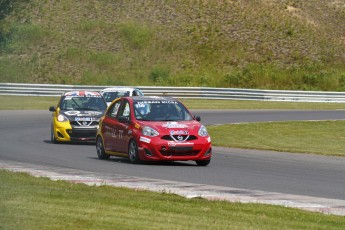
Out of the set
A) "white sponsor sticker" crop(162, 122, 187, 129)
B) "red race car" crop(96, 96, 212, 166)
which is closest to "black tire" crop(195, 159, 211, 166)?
"red race car" crop(96, 96, 212, 166)

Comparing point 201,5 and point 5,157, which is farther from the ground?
point 5,157

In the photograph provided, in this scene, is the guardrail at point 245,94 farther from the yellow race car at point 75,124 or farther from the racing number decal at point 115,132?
the racing number decal at point 115,132

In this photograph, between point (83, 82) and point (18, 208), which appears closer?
point (18, 208)

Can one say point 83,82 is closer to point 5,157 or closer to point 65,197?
point 5,157

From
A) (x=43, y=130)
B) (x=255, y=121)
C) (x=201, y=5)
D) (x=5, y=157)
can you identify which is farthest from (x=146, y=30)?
(x=5, y=157)

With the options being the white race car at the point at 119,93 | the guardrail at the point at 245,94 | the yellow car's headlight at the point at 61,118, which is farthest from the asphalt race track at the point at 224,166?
the guardrail at the point at 245,94

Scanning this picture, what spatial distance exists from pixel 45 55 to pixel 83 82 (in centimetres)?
495

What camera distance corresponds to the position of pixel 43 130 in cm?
3164

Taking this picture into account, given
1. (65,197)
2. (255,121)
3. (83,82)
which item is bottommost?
(83,82)

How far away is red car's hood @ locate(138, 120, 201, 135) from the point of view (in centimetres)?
1978

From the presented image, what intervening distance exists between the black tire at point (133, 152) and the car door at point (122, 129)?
0.17m

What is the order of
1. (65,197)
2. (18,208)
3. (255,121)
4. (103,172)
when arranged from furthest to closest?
(255,121)
(103,172)
(65,197)
(18,208)

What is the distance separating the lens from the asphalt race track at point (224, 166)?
1583 cm

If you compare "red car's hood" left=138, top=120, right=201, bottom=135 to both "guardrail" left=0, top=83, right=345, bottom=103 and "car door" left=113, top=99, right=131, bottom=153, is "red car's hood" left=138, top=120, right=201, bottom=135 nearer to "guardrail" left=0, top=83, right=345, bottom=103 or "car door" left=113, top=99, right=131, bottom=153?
"car door" left=113, top=99, right=131, bottom=153
